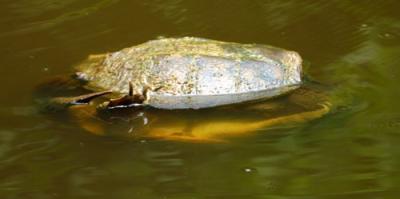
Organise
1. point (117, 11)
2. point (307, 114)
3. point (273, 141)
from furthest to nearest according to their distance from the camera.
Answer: point (117, 11) → point (307, 114) → point (273, 141)

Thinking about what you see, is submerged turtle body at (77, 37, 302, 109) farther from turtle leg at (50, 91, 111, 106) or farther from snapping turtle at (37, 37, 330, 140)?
turtle leg at (50, 91, 111, 106)

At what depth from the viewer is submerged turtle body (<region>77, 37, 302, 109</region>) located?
3572 mm

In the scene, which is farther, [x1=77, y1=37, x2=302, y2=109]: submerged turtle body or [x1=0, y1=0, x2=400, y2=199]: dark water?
[x1=77, y1=37, x2=302, y2=109]: submerged turtle body

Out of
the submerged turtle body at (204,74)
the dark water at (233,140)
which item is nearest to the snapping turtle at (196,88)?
the submerged turtle body at (204,74)

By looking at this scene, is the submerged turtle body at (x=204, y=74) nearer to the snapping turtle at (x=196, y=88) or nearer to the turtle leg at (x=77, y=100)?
the snapping turtle at (x=196, y=88)

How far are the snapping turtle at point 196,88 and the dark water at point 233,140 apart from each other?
0.15 m

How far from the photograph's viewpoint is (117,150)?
3.06m

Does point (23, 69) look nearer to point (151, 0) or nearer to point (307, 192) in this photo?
point (151, 0)

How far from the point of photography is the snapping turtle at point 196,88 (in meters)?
3.34

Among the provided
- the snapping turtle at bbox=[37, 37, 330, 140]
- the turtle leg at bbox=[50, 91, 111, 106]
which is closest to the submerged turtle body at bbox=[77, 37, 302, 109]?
the snapping turtle at bbox=[37, 37, 330, 140]

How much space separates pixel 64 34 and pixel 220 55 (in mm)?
1359

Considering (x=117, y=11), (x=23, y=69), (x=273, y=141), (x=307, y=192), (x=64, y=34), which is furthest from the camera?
(x=117, y=11)

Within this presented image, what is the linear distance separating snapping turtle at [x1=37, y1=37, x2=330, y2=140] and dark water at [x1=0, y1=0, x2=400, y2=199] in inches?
6.0

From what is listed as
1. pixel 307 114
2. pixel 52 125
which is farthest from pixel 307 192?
pixel 52 125
